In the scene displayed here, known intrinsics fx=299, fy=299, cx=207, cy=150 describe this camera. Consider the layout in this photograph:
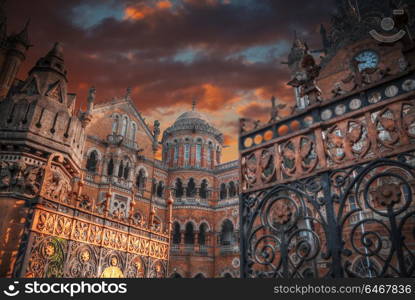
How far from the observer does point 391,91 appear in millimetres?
3344

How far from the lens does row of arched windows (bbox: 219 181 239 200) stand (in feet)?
86.3

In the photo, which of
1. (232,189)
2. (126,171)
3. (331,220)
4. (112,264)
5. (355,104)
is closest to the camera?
(331,220)

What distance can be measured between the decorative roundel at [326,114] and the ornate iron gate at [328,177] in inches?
0.5

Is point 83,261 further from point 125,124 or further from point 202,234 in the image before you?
point 202,234

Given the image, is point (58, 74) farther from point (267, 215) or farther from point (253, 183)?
point (267, 215)

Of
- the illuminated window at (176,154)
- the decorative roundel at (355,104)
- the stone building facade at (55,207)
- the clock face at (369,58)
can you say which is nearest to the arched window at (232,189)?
the illuminated window at (176,154)

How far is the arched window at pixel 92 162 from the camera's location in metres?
21.9

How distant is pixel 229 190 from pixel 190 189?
365cm

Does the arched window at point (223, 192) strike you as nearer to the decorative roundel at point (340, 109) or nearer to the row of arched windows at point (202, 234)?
the row of arched windows at point (202, 234)

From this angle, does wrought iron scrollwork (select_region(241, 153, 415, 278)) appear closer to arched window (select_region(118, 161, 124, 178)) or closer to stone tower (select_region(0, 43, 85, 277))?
stone tower (select_region(0, 43, 85, 277))

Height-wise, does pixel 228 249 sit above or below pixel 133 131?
below

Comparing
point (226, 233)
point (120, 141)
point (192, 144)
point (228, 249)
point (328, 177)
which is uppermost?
point (192, 144)

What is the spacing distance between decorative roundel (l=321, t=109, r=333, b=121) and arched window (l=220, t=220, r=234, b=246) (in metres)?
22.8

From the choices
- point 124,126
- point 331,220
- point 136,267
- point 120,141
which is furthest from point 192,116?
point 331,220
